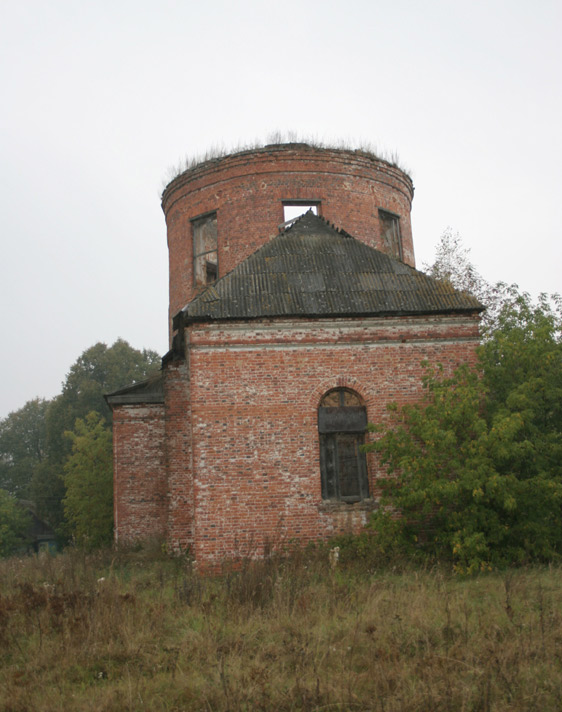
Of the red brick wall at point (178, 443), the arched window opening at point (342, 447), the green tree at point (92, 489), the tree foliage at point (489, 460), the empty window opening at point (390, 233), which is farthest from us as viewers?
the green tree at point (92, 489)

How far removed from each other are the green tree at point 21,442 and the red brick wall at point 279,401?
5107 cm

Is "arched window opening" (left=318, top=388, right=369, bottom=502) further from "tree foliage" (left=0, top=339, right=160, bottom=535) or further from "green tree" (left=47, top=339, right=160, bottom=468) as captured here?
"green tree" (left=47, top=339, right=160, bottom=468)

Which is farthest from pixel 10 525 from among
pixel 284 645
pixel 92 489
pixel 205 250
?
pixel 284 645

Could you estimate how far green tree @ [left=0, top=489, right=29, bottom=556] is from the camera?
3838 cm

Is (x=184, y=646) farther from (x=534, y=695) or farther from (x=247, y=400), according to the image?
(x=247, y=400)

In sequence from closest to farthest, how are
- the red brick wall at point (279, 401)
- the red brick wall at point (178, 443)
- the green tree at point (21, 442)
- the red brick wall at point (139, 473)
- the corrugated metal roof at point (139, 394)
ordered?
1. the red brick wall at point (279, 401)
2. the red brick wall at point (178, 443)
3. the red brick wall at point (139, 473)
4. the corrugated metal roof at point (139, 394)
5. the green tree at point (21, 442)

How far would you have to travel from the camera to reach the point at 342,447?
12.5 meters

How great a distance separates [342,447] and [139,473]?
7478 millimetres

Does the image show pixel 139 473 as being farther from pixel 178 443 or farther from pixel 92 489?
pixel 92 489

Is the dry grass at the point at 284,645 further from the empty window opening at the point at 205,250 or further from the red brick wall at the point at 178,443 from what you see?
the empty window opening at the point at 205,250

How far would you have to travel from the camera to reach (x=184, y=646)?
6.76 m

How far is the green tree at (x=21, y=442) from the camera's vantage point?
194ft

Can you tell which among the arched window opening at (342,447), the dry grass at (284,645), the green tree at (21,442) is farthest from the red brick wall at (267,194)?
the green tree at (21,442)

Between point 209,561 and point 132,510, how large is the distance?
6773 mm
